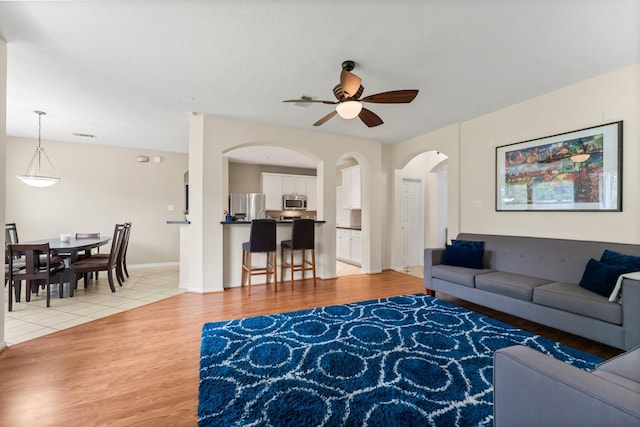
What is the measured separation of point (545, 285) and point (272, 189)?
21.2 feet

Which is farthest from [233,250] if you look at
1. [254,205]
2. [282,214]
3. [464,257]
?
[282,214]

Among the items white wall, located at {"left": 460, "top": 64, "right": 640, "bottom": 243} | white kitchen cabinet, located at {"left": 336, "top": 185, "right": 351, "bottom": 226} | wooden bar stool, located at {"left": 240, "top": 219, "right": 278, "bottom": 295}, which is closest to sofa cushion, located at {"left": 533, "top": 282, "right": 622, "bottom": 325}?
white wall, located at {"left": 460, "top": 64, "right": 640, "bottom": 243}

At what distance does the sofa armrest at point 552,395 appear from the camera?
749 mm

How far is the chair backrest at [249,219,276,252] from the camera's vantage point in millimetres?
3947

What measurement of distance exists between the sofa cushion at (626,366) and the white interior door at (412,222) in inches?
192

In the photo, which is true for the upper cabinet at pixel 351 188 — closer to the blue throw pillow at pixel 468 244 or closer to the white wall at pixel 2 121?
the blue throw pillow at pixel 468 244

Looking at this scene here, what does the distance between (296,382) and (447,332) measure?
1.61 meters

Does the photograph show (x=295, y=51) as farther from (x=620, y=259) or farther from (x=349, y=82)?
(x=620, y=259)

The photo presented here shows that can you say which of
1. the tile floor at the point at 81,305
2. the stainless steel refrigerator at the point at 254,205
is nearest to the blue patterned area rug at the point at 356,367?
the tile floor at the point at 81,305

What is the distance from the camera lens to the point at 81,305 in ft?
11.4

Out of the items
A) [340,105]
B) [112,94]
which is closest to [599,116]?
[340,105]

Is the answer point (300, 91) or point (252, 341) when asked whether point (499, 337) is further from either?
point (300, 91)

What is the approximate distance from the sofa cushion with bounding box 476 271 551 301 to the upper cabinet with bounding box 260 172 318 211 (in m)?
5.77

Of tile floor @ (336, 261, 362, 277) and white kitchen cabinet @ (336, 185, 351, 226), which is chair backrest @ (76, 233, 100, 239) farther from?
white kitchen cabinet @ (336, 185, 351, 226)
